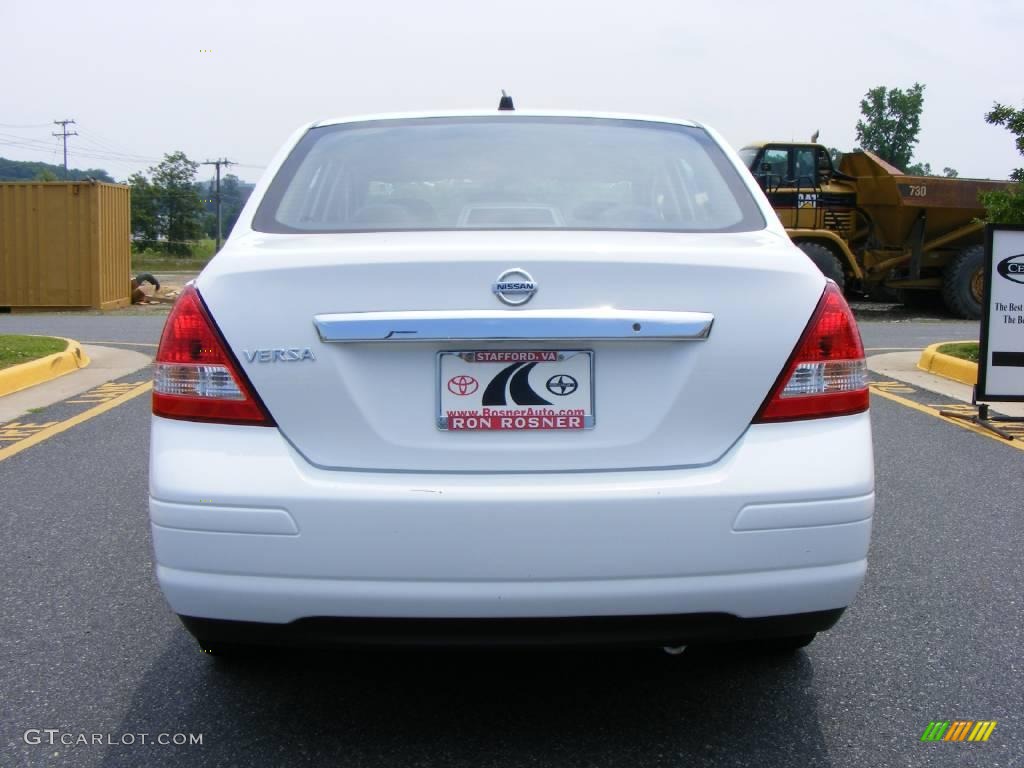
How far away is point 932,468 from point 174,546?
446 centimetres

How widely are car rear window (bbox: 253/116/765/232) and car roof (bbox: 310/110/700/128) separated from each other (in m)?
0.03

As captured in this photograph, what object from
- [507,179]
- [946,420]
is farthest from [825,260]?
[507,179]

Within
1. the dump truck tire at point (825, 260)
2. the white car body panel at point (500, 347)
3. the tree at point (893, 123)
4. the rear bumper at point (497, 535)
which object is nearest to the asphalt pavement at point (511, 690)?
the rear bumper at point (497, 535)

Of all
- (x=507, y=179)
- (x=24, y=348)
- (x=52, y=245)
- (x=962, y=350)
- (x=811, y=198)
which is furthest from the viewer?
(x=52, y=245)

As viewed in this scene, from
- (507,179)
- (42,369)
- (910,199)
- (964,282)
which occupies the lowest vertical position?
(42,369)

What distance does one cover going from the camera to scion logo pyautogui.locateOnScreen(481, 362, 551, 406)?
2.30m

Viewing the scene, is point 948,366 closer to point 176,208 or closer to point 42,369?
point 42,369

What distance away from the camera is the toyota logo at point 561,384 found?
232cm

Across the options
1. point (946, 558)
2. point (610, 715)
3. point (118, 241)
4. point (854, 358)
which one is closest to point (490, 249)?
point (854, 358)

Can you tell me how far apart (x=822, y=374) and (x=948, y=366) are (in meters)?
7.66

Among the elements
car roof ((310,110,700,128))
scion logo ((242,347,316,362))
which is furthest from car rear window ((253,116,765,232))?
scion logo ((242,347,316,362))

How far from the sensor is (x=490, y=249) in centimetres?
238

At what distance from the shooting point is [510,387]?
7.57 ft

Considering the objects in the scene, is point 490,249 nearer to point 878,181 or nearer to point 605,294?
point 605,294
